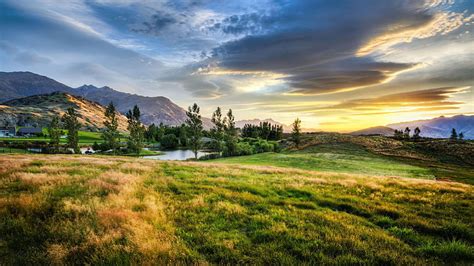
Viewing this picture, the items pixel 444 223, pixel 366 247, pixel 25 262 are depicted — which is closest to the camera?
pixel 25 262

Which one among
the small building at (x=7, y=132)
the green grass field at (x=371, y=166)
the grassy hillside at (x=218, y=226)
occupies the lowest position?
the green grass field at (x=371, y=166)

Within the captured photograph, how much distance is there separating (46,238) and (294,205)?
9.42 meters

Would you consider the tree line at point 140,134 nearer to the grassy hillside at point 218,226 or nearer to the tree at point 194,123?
the tree at point 194,123

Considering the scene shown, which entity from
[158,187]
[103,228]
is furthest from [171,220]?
[158,187]

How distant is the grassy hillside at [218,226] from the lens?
6266 mm

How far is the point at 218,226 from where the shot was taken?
821 cm

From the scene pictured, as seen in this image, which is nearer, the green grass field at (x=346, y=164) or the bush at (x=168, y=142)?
the green grass field at (x=346, y=164)

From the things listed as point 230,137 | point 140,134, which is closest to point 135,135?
point 140,134

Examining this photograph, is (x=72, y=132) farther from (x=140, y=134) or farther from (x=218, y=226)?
(x=218, y=226)

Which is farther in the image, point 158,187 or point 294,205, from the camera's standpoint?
point 158,187

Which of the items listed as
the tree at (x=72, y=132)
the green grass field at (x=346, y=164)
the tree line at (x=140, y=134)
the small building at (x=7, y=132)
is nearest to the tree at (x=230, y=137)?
the tree line at (x=140, y=134)

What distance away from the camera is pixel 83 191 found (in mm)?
11633

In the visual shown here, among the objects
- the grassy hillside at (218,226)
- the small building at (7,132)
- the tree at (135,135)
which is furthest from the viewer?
the small building at (7,132)

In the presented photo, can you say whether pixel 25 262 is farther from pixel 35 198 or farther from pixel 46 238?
pixel 35 198
